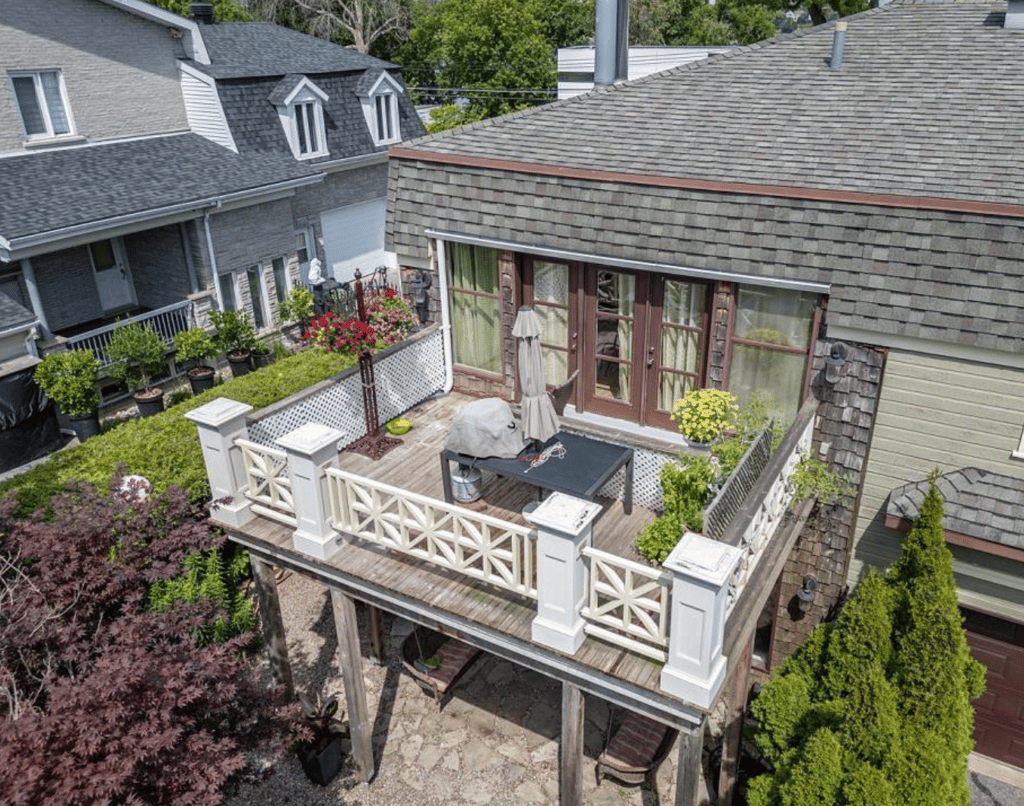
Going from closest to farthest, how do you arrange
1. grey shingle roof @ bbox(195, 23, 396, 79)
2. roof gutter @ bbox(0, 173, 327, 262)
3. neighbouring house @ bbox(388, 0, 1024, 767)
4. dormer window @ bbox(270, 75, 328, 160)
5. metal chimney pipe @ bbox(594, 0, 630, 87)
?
neighbouring house @ bbox(388, 0, 1024, 767), metal chimney pipe @ bbox(594, 0, 630, 87), roof gutter @ bbox(0, 173, 327, 262), grey shingle roof @ bbox(195, 23, 396, 79), dormer window @ bbox(270, 75, 328, 160)

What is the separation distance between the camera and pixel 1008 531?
762 centimetres

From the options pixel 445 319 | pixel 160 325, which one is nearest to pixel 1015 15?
A: pixel 445 319

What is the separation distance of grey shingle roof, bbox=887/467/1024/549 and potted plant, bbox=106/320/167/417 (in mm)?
12063

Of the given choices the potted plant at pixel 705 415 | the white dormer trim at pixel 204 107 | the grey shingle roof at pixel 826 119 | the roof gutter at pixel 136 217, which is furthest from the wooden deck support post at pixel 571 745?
the white dormer trim at pixel 204 107

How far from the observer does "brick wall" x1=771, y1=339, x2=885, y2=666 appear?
819 cm

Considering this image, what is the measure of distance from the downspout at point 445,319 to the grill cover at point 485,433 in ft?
8.82

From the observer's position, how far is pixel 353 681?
853 cm

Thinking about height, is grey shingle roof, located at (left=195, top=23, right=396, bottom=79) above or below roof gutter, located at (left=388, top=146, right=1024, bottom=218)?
above

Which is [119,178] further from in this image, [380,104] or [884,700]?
[884,700]

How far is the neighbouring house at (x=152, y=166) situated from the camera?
51.0ft

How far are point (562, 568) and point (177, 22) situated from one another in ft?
57.8

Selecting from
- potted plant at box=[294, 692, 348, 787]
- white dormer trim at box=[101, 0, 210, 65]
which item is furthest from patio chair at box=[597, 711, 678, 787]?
white dormer trim at box=[101, 0, 210, 65]

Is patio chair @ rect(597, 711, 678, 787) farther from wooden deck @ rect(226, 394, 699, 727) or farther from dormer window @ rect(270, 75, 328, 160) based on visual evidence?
dormer window @ rect(270, 75, 328, 160)

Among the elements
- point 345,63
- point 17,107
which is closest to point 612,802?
point 17,107
